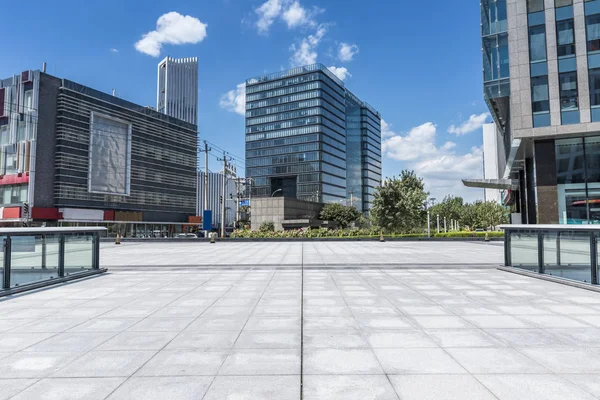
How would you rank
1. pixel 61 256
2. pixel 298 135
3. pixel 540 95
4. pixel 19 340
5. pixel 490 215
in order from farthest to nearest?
pixel 298 135
pixel 490 215
pixel 540 95
pixel 61 256
pixel 19 340

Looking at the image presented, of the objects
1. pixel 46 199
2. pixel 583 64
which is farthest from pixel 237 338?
pixel 46 199

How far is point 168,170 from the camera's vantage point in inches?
3187

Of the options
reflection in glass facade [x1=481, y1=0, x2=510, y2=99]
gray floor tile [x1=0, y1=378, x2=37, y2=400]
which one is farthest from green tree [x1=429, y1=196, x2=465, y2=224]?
gray floor tile [x1=0, y1=378, x2=37, y2=400]

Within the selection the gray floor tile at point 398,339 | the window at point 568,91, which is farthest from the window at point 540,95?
the gray floor tile at point 398,339

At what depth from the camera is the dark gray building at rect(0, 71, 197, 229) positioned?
56375mm

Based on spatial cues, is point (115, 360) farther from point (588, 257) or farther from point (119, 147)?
point (119, 147)

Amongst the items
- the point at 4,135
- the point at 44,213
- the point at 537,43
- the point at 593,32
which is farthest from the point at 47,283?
the point at 4,135

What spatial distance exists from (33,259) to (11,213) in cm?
5954

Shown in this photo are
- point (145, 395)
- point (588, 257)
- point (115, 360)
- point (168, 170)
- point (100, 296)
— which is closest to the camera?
point (145, 395)

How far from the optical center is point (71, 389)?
358 cm

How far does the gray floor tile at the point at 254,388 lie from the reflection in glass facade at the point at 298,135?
101865 millimetres

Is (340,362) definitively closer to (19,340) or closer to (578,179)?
(19,340)

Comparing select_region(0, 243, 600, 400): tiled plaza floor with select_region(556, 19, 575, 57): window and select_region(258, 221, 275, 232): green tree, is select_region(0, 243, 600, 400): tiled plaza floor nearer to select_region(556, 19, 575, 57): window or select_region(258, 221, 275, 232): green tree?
select_region(556, 19, 575, 57): window

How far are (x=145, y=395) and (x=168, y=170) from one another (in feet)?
272
